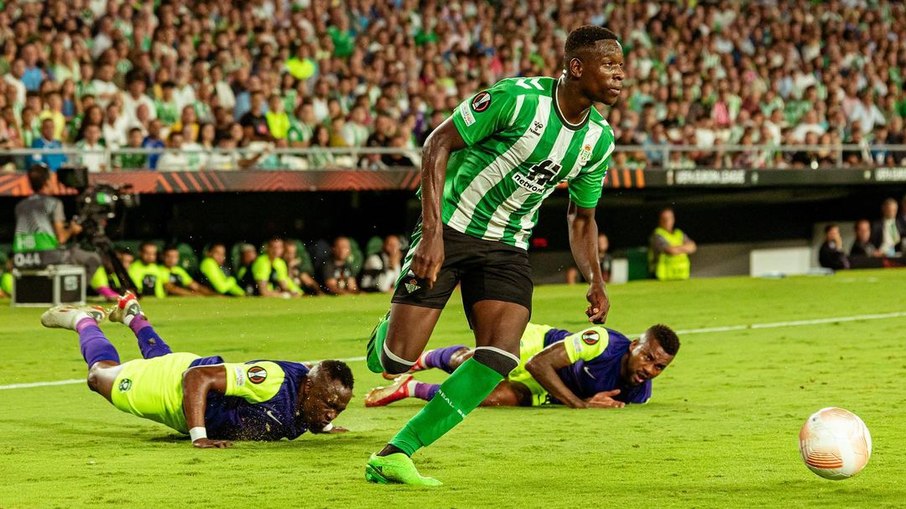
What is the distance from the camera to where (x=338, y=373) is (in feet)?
24.1

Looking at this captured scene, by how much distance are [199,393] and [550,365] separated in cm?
246

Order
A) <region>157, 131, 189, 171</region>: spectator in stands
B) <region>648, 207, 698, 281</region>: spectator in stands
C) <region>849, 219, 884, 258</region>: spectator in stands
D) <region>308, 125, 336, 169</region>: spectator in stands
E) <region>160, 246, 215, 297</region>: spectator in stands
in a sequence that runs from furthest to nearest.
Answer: <region>849, 219, 884, 258</region>: spectator in stands < <region>648, 207, 698, 281</region>: spectator in stands < <region>308, 125, 336, 169</region>: spectator in stands < <region>160, 246, 215, 297</region>: spectator in stands < <region>157, 131, 189, 171</region>: spectator in stands

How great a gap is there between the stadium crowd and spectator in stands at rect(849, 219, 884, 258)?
1051 millimetres

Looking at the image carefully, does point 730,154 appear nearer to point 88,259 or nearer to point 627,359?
point 88,259

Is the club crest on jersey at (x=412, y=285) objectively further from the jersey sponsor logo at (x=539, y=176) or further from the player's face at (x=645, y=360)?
the player's face at (x=645, y=360)

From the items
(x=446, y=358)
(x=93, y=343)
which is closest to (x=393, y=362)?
(x=93, y=343)

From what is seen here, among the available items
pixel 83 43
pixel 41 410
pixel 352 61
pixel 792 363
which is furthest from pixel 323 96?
pixel 41 410

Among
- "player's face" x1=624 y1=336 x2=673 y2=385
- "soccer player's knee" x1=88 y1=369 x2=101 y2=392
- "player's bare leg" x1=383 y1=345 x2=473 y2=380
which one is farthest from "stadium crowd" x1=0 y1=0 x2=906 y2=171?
"player's face" x1=624 y1=336 x2=673 y2=385

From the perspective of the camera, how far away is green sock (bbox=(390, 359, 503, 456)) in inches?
245

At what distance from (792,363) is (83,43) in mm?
9422

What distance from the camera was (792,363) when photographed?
11.8 meters

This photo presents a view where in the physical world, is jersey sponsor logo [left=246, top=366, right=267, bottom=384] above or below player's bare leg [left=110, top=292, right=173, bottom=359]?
above

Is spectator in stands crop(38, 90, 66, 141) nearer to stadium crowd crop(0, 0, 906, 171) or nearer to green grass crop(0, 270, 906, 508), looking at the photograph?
stadium crowd crop(0, 0, 906, 171)

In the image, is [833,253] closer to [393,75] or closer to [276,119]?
[393,75]
